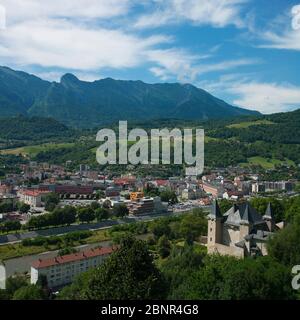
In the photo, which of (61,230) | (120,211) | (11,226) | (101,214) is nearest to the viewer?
(61,230)

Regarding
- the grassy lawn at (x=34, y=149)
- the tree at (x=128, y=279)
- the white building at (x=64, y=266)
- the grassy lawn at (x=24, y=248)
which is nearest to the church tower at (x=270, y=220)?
the white building at (x=64, y=266)

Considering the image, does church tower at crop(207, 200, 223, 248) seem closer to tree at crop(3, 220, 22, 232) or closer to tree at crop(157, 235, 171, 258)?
tree at crop(157, 235, 171, 258)

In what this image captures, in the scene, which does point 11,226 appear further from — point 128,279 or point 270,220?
point 128,279

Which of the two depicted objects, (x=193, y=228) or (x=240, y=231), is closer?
(x=240, y=231)

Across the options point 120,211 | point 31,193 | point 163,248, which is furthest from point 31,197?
point 163,248
